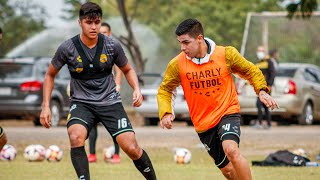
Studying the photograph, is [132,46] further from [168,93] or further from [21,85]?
[168,93]

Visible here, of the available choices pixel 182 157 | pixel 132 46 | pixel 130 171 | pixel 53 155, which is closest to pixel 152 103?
pixel 132 46

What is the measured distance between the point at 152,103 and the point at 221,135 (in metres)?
16.8

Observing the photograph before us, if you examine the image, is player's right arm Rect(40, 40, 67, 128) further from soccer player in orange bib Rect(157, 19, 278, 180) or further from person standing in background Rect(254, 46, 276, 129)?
person standing in background Rect(254, 46, 276, 129)

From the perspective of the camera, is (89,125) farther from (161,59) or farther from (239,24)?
(239,24)

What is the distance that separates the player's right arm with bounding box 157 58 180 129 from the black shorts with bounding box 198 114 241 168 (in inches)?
16.7

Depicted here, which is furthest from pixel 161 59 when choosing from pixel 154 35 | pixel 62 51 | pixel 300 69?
pixel 62 51

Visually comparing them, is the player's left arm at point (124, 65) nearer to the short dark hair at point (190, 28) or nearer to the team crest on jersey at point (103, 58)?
the team crest on jersey at point (103, 58)

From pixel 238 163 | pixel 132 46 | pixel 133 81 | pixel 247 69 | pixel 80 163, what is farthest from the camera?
pixel 132 46

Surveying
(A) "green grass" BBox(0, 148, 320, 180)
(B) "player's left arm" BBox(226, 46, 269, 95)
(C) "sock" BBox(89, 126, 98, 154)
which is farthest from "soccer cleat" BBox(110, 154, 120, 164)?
(B) "player's left arm" BBox(226, 46, 269, 95)

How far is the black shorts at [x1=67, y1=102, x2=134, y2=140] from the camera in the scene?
36.1 ft

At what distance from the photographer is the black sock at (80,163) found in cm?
1068

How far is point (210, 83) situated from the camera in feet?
34.7

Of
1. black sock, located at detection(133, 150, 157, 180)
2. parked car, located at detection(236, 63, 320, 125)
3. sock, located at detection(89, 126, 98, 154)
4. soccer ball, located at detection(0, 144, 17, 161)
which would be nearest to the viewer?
black sock, located at detection(133, 150, 157, 180)

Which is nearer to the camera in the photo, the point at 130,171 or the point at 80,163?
the point at 80,163
